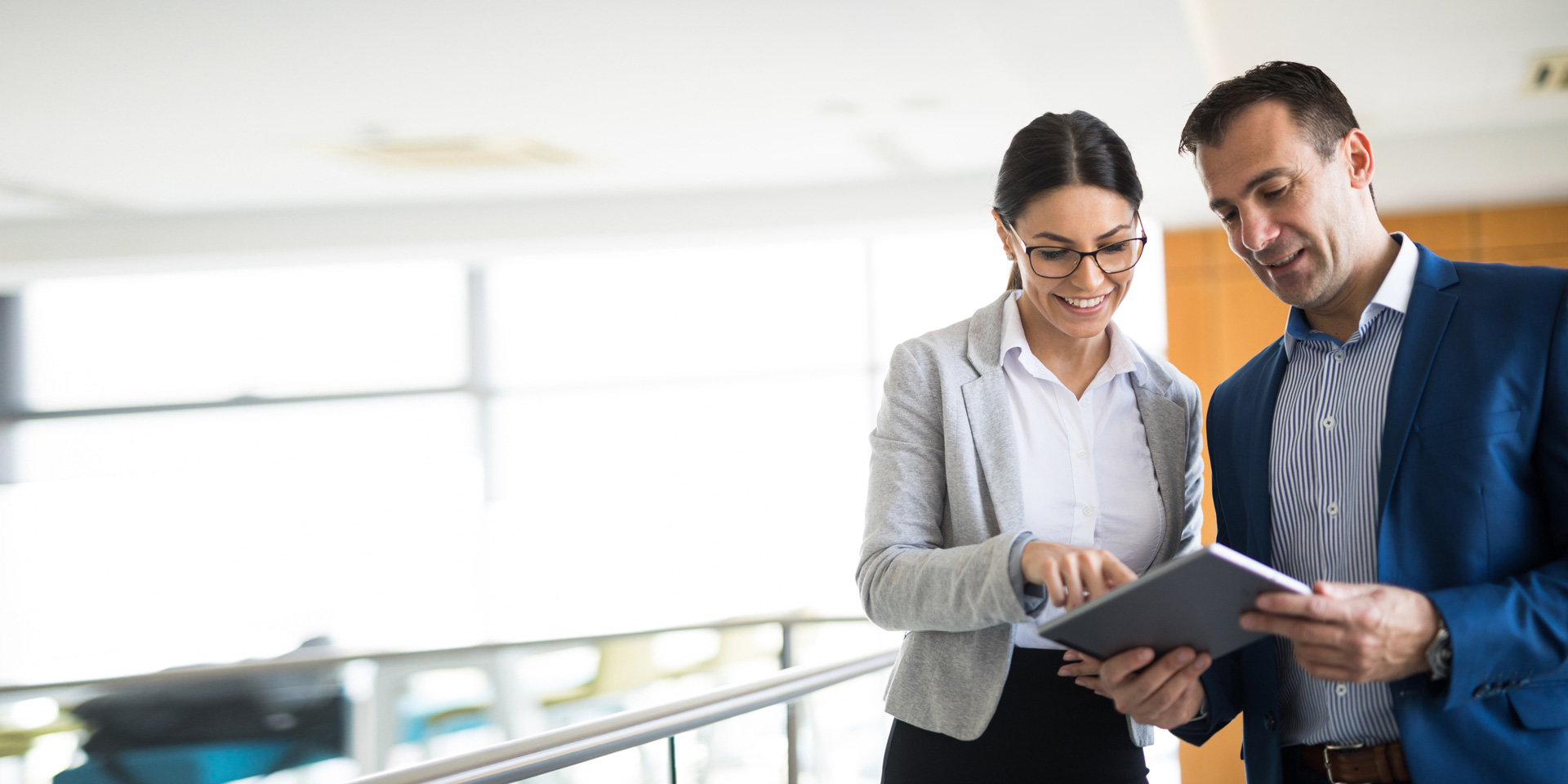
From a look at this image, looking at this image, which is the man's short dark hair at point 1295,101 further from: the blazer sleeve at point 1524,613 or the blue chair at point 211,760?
the blue chair at point 211,760

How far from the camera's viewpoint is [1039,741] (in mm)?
1628

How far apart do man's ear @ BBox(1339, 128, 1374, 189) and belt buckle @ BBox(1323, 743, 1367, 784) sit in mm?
720

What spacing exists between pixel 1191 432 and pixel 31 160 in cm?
700

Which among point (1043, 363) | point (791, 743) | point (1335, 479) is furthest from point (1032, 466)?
point (791, 743)

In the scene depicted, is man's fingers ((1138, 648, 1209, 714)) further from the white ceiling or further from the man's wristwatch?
the white ceiling

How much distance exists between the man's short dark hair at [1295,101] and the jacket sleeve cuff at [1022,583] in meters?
0.62

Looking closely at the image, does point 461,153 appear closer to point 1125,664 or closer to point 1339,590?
point 1125,664

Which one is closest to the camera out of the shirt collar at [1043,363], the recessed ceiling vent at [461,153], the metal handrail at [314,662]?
the shirt collar at [1043,363]

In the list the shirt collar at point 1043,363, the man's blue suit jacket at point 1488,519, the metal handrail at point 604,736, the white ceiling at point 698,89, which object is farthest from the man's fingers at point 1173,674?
the white ceiling at point 698,89

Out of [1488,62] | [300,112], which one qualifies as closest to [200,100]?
[300,112]

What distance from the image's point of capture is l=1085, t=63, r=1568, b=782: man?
1300 millimetres

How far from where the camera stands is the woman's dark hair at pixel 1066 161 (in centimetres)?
168

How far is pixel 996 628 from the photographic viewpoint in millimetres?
1605

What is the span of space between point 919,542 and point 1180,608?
1.42 feet
